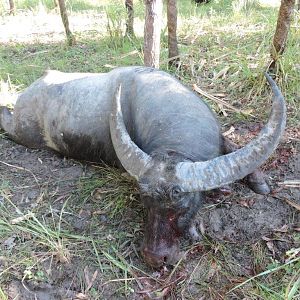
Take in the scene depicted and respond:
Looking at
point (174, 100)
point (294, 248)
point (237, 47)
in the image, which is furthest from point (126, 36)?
point (294, 248)

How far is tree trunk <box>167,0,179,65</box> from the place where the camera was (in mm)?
4793

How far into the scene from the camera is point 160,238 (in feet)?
8.80

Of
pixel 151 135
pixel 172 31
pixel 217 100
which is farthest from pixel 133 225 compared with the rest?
pixel 172 31

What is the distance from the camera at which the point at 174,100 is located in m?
3.27

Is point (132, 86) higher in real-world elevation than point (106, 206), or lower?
higher

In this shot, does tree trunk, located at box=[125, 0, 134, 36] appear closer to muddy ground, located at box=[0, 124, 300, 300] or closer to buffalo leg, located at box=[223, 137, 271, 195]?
muddy ground, located at box=[0, 124, 300, 300]

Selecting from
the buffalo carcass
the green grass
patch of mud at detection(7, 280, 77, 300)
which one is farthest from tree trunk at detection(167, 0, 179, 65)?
patch of mud at detection(7, 280, 77, 300)

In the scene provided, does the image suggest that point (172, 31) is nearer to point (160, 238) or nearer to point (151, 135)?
point (151, 135)

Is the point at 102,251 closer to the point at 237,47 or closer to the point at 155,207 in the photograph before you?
the point at 155,207

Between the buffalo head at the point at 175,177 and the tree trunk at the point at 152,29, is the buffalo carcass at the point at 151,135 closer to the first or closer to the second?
the buffalo head at the point at 175,177

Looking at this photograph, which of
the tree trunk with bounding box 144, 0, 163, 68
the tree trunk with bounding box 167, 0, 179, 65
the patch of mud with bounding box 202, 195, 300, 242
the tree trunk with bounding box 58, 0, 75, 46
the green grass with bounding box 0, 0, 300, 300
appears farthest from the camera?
the tree trunk with bounding box 58, 0, 75, 46

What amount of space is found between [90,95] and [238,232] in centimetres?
177

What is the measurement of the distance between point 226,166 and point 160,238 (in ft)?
2.00

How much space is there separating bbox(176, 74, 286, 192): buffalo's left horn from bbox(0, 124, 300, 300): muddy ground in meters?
0.65
